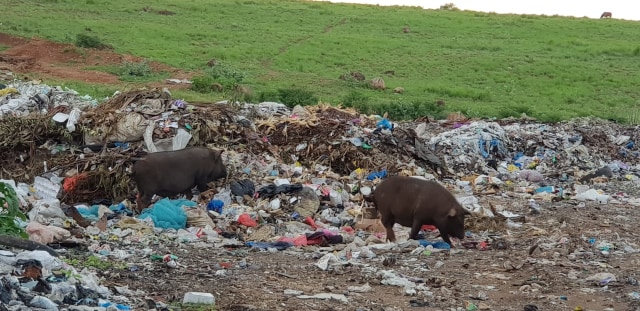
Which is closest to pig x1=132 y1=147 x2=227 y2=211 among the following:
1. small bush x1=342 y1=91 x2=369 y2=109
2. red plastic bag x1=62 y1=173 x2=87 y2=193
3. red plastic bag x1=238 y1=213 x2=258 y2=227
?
red plastic bag x1=62 y1=173 x2=87 y2=193

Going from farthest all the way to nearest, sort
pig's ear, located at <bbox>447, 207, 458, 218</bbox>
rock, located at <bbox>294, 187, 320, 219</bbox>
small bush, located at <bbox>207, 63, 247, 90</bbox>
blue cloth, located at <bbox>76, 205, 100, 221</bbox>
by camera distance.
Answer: small bush, located at <bbox>207, 63, 247, 90</bbox> → rock, located at <bbox>294, 187, 320, 219</bbox> → blue cloth, located at <bbox>76, 205, 100, 221</bbox> → pig's ear, located at <bbox>447, 207, 458, 218</bbox>

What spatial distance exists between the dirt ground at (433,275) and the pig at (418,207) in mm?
344

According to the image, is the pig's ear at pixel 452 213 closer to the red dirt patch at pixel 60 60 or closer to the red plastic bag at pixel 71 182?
the red plastic bag at pixel 71 182

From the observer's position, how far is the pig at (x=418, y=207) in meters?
8.99

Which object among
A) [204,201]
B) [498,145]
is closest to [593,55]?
[498,145]

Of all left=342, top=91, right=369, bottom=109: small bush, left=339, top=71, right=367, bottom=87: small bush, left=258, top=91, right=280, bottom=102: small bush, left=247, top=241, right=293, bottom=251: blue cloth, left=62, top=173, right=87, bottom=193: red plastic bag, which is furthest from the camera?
left=339, top=71, right=367, bottom=87: small bush

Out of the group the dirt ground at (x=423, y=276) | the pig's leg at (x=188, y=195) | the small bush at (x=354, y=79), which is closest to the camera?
the dirt ground at (x=423, y=276)

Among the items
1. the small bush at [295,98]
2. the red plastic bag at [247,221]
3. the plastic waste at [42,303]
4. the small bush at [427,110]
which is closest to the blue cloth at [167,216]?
the red plastic bag at [247,221]

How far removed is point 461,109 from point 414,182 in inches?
613

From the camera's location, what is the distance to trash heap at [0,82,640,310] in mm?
9289

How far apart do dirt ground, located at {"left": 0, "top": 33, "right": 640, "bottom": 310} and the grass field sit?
486 inches

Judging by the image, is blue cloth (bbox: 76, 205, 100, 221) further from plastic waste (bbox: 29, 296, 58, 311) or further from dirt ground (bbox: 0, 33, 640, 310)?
plastic waste (bbox: 29, 296, 58, 311)

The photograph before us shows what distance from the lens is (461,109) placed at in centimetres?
2447

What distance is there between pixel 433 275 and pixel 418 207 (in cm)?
143
